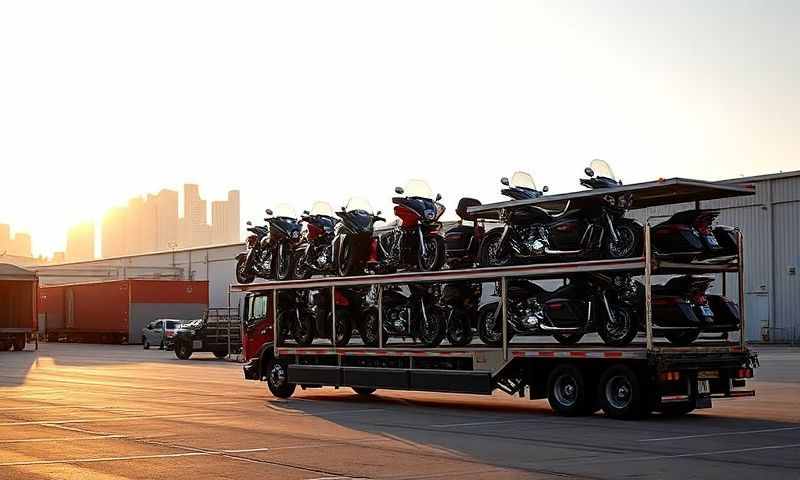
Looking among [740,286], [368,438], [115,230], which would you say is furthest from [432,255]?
[115,230]

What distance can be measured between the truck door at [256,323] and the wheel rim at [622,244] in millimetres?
9778

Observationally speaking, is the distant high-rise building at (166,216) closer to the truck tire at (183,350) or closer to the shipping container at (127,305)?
the shipping container at (127,305)

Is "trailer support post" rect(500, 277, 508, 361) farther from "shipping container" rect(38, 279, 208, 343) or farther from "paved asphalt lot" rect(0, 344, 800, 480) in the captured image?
"shipping container" rect(38, 279, 208, 343)

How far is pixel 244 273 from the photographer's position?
2748 centimetres

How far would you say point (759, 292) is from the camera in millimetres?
53281

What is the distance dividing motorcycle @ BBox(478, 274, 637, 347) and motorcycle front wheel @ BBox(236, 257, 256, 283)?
816cm

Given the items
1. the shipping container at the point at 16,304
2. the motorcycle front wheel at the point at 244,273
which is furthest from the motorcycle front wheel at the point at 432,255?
the shipping container at the point at 16,304

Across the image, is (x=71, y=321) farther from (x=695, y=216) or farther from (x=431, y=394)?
(x=695, y=216)

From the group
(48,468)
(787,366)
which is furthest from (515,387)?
(787,366)

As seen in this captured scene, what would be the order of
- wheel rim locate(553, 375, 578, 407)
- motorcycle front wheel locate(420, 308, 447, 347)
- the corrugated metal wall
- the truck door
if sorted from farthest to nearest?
the corrugated metal wall → the truck door → motorcycle front wheel locate(420, 308, 447, 347) → wheel rim locate(553, 375, 578, 407)

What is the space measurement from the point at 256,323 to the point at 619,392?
418 inches

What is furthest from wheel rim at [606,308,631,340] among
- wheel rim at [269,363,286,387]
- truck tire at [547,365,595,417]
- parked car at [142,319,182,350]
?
parked car at [142,319,182,350]

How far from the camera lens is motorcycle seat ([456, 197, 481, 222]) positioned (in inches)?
851

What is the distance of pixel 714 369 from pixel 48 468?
10.4m
